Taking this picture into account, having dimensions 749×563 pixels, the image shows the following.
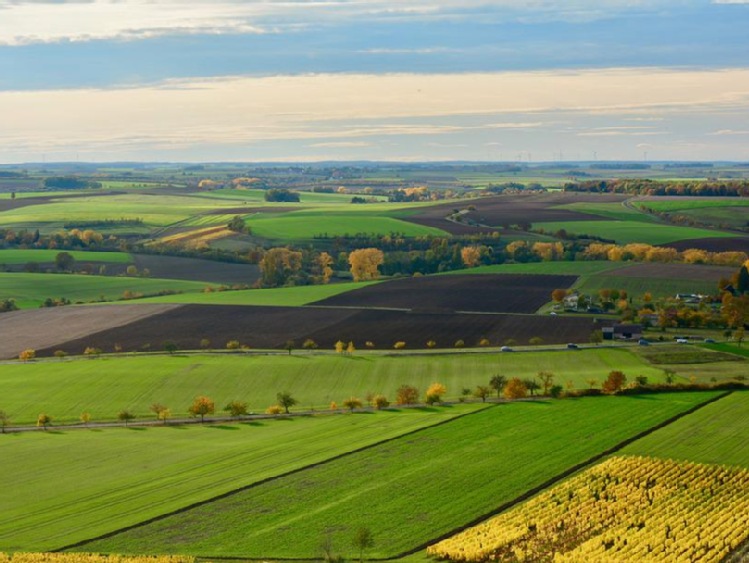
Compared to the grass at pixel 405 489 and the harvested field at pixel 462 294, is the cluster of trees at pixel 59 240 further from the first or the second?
the grass at pixel 405 489

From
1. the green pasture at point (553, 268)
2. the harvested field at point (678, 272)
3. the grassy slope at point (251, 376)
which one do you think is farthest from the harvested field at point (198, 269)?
the grassy slope at point (251, 376)

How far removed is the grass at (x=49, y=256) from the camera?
529ft

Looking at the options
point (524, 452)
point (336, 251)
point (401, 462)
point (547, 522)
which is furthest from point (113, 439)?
point (336, 251)

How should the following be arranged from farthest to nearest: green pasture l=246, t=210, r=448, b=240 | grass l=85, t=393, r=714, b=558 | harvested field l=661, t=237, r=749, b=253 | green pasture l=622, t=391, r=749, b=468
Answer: green pasture l=246, t=210, r=448, b=240 < harvested field l=661, t=237, r=749, b=253 < green pasture l=622, t=391, r=749, b=468 < grass l=85, t=393, r=714, b=558

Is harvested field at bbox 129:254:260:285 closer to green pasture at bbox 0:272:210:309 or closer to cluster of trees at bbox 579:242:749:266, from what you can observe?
green pasture at bbox 0:272:210:309

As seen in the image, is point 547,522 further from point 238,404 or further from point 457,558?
point 238,404

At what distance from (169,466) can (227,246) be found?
11105 cm

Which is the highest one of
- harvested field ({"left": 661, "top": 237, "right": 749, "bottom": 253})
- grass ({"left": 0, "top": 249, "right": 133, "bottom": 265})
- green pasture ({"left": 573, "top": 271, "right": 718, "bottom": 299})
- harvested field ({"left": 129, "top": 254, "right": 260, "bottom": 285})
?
harvested field ({"left": 661, "top": 237, "right": 749, "bottom": 253})

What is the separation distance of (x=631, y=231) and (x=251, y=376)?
319 feet

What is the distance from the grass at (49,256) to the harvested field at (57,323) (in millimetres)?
39562

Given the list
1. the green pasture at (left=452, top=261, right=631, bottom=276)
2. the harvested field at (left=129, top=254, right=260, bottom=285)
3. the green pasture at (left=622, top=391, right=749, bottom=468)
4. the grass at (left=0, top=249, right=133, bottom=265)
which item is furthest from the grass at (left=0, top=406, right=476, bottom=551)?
the grass at (left=0, top=249, right=133, bottom=265)

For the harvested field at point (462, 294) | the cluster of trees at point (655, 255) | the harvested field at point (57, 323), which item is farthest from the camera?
the cluster of trees at point (655, 255)

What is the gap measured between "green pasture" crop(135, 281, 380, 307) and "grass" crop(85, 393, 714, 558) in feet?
169

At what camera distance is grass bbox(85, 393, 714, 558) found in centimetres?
5044
